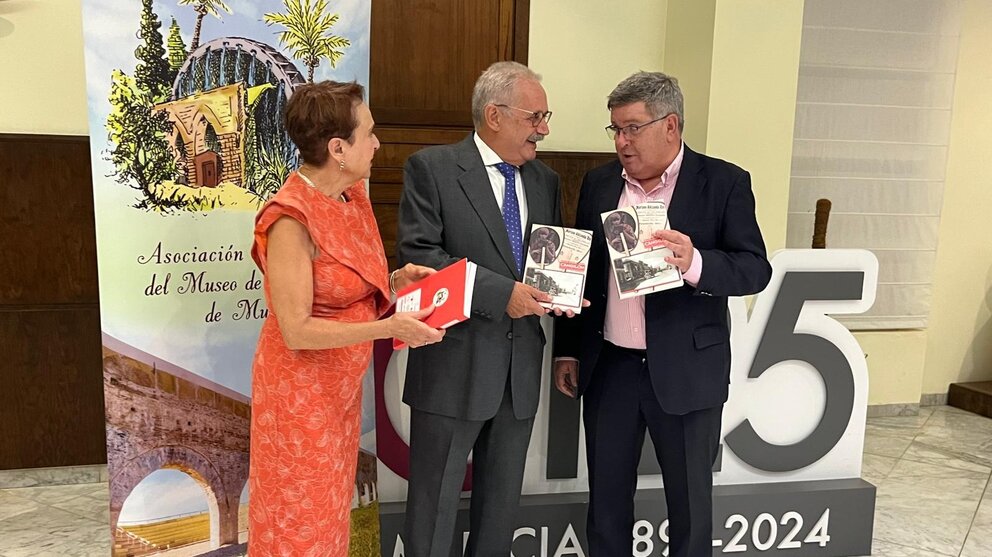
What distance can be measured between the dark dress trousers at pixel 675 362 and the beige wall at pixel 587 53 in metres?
2.04

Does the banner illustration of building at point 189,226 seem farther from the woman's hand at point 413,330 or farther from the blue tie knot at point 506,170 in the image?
the woman's hand at point 413,330

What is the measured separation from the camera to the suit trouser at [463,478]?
2.15 metres

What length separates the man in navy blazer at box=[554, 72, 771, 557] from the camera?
2.19m

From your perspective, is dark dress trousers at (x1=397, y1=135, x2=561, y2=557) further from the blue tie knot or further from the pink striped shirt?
the pink striped shirt

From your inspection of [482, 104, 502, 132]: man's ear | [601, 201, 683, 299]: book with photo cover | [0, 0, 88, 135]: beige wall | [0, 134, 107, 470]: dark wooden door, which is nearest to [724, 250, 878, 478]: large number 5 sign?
[601, 201, 683, 299]: book with photo cover

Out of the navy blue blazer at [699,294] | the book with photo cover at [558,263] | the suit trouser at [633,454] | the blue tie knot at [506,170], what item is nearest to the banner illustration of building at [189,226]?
the blue tie knot at [506,170]

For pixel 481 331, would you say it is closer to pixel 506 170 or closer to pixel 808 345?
pixel 506 170

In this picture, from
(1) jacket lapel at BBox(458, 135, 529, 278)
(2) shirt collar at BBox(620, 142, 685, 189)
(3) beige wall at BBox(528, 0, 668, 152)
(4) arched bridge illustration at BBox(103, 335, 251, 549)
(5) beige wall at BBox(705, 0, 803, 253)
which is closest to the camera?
(1) jacket lapel at BBox(458, 135, 529, 278)

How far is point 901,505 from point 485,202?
2.77 metres

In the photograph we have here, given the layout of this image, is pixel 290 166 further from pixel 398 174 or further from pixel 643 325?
pixel 398 174

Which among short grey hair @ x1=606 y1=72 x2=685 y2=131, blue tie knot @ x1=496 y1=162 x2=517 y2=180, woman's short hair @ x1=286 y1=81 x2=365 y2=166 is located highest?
short grey hair @ x1=606 y1=72 x2=685 y2=131

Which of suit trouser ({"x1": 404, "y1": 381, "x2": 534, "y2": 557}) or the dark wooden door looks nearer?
suit trouser ({"x1": 404, "y1": 381, "x2": 534, "y2": 557})

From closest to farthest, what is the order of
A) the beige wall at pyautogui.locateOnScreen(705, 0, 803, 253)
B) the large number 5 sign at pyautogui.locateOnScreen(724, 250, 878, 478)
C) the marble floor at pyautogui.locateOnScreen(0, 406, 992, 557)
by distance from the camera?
1. the large number 5 sign at pyautogui.locateOnScreen(724, 250, 878, 478)
2. the marble floor at pyautogui.locateOnScreen(0, 406, 992, 557)
3. the beige wall at pyautogui.locateOnScreen(705, 0, 803, 253)

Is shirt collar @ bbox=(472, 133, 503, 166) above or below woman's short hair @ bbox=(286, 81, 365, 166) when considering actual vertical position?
below
